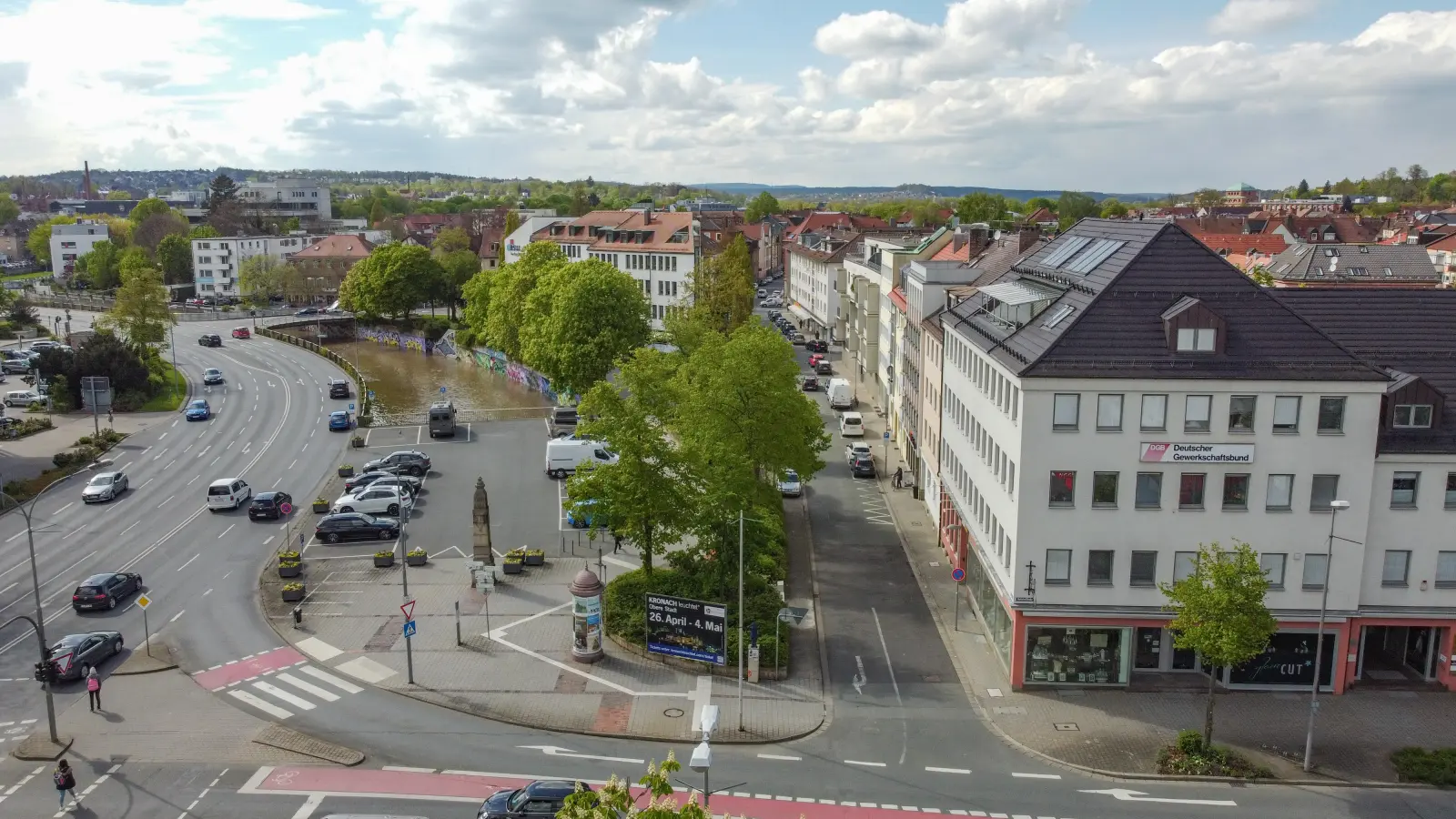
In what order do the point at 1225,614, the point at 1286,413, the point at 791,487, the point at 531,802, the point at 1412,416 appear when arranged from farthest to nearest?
the point at 791,487 → the point at 1412,416 → the point at 1286,413 → the point at 1225,614 → the point at 531,802

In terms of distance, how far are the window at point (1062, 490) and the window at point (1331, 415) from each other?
762 centimetres

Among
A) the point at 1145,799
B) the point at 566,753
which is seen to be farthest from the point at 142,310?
the point at 1145,799

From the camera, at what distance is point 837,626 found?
41406mm

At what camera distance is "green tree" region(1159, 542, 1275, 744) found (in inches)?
1177

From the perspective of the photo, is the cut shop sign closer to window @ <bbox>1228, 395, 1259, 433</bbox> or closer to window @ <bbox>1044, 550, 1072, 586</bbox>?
window @ <bbox>1228, 395, 1259, 433</bbox>

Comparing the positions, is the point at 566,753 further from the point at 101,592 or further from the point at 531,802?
the point at 101,592

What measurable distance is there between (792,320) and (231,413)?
7564 cm

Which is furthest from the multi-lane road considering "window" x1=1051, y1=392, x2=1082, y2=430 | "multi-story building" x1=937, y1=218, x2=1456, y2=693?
"window" x1=1051, y1=392, x2=1082, y2=430

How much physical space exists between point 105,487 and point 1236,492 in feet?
183

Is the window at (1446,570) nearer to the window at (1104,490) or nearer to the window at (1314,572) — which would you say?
the window at (1314,572)

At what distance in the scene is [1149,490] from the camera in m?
34.4

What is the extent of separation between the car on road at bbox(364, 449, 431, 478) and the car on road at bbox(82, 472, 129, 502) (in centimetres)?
1302

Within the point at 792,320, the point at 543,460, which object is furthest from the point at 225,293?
the point at 543,460

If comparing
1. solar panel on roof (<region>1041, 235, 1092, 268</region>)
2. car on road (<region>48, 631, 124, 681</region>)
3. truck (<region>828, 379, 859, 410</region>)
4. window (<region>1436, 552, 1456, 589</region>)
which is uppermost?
solar panel on roof (<region>1041, 235, 1092, 268</region>)
